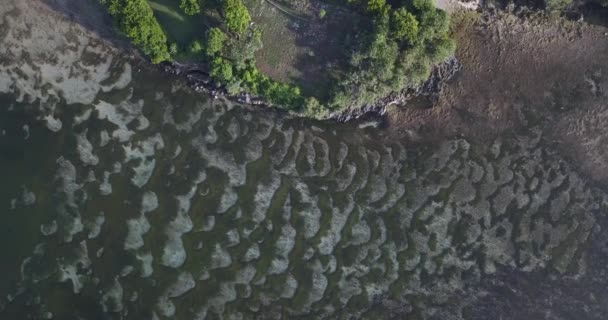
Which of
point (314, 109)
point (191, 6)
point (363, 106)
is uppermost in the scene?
point (191, 6)

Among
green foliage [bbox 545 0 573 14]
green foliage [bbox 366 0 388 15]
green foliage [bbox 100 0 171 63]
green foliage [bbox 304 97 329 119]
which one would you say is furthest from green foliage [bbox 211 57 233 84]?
green foliage [bbox 545 0 573 14]

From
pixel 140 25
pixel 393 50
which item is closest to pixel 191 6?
pixel 140 25

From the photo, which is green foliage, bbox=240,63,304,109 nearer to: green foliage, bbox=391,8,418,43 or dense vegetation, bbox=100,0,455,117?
dense vegetation, bbox=100,0,455,117

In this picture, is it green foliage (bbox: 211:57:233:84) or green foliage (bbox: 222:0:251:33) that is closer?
green foliage (bbox: 222:0:251:33)

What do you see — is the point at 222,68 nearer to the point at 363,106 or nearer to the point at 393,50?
the point at 363,106

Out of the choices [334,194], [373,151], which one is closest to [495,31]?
[373,151]

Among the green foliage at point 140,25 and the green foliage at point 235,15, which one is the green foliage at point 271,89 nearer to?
the green foliage at point 235,15
